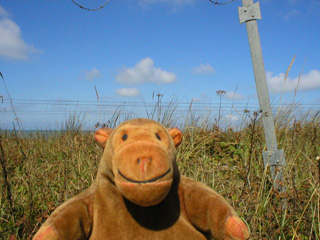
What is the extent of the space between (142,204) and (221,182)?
2064 millimetres

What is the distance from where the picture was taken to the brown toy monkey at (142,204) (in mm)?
1271

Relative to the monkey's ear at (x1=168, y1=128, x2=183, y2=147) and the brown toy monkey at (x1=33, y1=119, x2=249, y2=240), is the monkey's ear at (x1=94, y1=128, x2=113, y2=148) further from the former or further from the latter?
the monkey's ear at (x1=168, y1=128, x2=183, y2=147)

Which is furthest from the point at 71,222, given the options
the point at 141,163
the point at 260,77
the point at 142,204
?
the point at 260,77

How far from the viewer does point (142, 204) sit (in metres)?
1.29

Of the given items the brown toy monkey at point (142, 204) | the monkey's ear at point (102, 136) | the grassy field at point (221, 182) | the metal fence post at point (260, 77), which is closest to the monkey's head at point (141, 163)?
the brown toy monkey at point (142, 204)

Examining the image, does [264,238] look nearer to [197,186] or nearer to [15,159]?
[197,186]

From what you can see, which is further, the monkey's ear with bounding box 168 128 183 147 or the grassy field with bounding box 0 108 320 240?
the grassy field with bounding box 0 108 320 240

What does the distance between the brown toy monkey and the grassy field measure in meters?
0.81

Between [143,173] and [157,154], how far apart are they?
0.11 meters

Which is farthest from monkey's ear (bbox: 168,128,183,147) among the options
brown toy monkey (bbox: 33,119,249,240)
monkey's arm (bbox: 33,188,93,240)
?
monkey's arm (bbox: 33,188,93,240)

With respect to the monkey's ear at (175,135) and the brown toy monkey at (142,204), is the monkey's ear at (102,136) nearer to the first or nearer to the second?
the brown toy monkey at (142,204)

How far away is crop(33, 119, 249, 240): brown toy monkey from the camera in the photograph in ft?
4.17

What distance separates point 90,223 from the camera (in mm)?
1480

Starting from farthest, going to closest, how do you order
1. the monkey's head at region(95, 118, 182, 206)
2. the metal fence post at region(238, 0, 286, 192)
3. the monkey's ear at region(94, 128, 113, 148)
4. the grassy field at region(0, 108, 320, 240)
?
the metal fence post at region(238, 0, 286, 192) → the grassy field at region(0, 108, 320, 240) → the monkey's ear at region(94, 128, 113, 148) → the monkey's head at region(95, 118, 182, 206)
